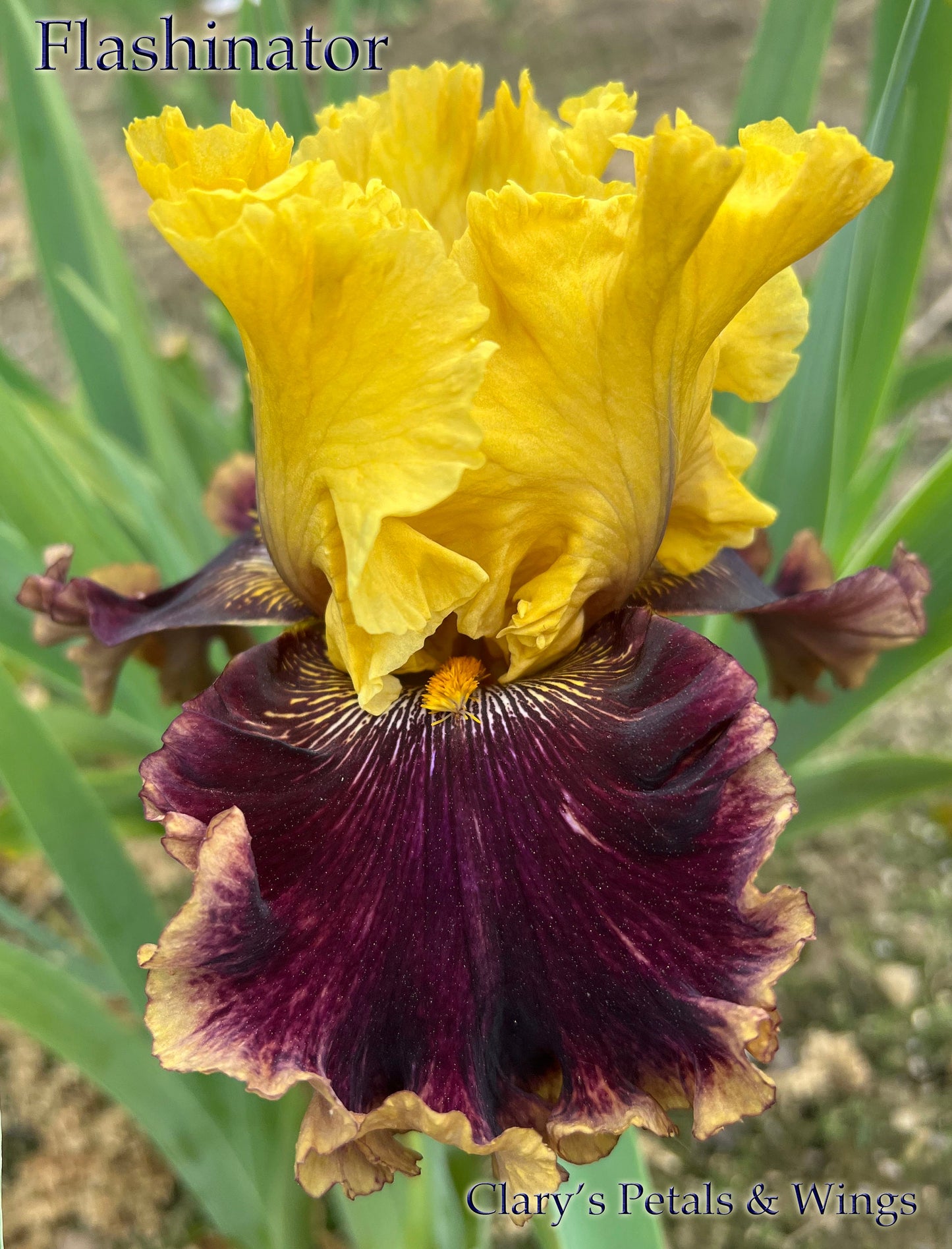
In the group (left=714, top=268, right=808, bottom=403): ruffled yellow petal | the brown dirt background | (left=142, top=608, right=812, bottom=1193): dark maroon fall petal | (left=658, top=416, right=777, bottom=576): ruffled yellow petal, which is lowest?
the brown dirt background

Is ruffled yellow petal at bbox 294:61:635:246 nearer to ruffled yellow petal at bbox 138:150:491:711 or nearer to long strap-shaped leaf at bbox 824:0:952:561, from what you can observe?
ruffled yellow petal at bbox 138:150:491:711

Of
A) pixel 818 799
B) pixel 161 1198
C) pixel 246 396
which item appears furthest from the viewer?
pixel 161 1198

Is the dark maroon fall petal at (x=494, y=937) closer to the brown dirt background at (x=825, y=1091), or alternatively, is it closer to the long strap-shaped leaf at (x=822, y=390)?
the long strap-shaped leaf at (x=822, y=390)

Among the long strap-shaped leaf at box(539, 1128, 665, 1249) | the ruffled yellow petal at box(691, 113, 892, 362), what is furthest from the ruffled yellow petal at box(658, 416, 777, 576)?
the long strap-shaped leaf at box(539, 1128, 665, 1249)

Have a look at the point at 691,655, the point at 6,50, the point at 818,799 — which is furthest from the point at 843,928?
the point at 6,50

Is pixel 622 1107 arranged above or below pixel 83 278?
below

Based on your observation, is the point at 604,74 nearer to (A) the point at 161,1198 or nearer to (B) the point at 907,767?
(B) the point at 907,767

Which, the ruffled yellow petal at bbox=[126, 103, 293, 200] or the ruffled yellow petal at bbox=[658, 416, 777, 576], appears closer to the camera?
the ruffled yellow petal at bbox=[126, 103, 293, 200]
